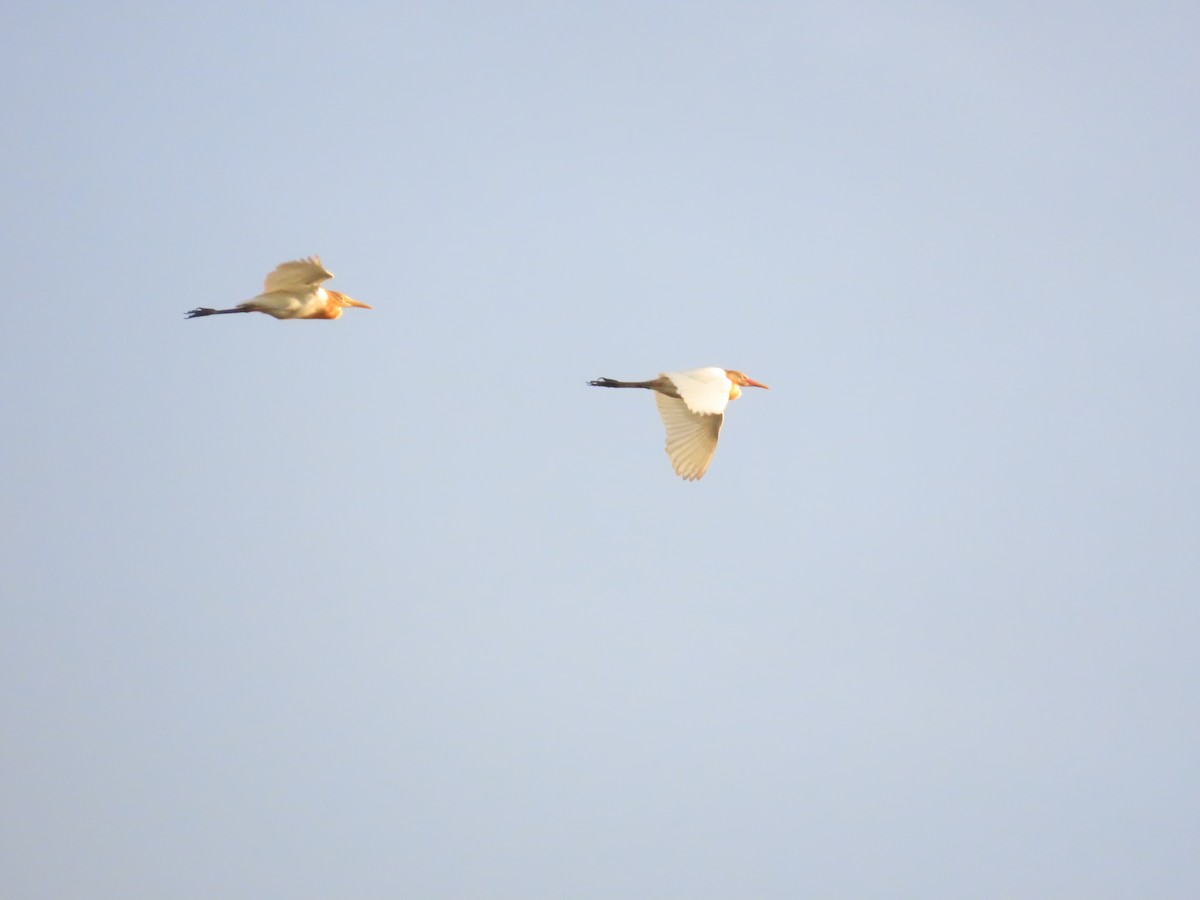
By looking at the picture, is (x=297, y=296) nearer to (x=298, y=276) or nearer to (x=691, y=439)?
(x=298, y=276)

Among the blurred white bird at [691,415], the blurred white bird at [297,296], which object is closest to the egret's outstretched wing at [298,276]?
the blurred white bird at [297,296]

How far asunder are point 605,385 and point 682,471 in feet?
9.11

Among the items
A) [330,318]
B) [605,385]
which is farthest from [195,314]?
[605,385]

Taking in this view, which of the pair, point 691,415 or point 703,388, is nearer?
point 703,388

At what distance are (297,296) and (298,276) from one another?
89cm

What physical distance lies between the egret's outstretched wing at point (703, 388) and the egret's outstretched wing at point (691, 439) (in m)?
0.42

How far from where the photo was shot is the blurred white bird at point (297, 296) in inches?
949

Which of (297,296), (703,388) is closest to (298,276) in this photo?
(297,296)

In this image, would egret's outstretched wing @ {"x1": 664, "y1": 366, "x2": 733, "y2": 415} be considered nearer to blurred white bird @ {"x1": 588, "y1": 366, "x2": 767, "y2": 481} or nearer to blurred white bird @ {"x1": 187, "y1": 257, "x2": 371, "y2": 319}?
blurred white bird @ {"x1": 588, "y1": 366, "x2": 767, "y2": 481}

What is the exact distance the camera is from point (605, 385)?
26906mm

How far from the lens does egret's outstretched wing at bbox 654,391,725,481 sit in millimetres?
24644

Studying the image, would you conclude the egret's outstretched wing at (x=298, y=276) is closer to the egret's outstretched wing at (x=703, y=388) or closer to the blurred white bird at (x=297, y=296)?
the blurred white bird at (x=297, y=296)

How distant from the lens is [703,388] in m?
23.8

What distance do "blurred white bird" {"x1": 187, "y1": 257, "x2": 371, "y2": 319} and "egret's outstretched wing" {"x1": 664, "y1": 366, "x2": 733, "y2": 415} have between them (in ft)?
15.7
